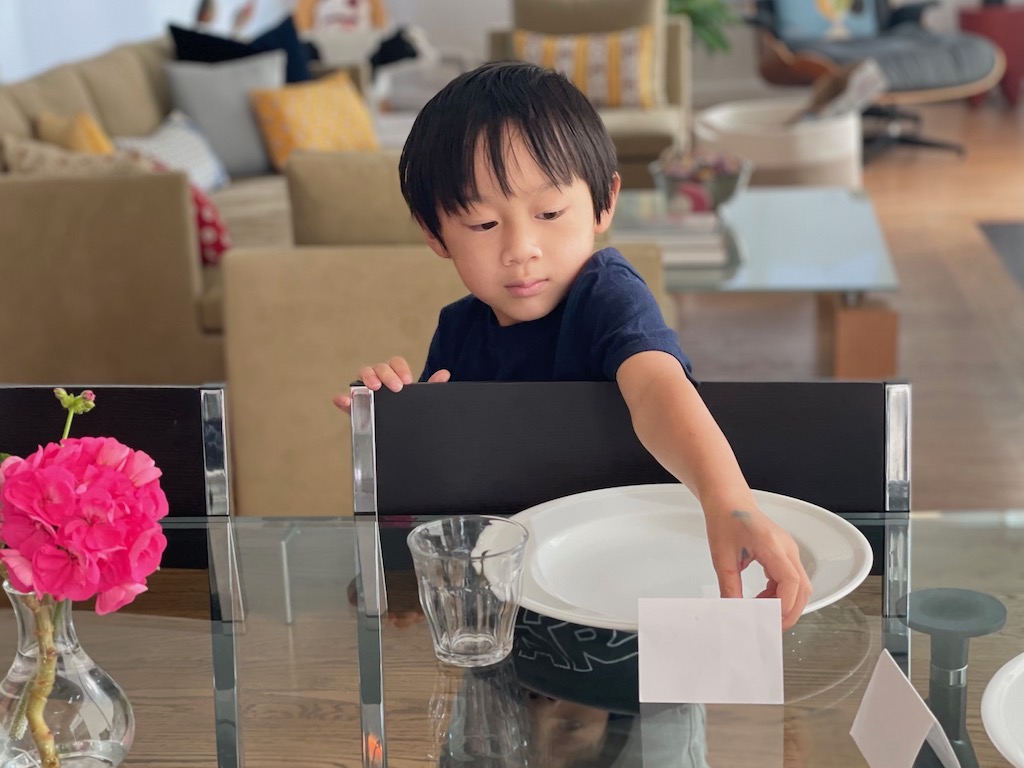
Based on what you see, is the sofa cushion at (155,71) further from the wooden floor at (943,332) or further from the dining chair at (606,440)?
the dining chair at (606,440)

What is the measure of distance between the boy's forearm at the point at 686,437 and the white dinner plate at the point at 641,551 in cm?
7

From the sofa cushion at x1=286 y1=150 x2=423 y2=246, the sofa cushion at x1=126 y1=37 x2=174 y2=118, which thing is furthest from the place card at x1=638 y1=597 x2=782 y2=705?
the sofa cushion at x1=126 y1=37 x2=174 y2=118

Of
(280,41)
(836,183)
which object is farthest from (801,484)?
(280,41)

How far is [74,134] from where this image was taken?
3.12 metres

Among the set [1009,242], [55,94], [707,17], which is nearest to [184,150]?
[55,94]

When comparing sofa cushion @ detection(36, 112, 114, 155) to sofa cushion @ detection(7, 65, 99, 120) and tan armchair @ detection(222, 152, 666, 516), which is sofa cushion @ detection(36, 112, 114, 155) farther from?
tan armchair @ detection(222, 152, 666, 516)

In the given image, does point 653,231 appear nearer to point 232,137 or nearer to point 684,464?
point 232,137

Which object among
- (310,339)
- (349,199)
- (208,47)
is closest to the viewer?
(310,339)

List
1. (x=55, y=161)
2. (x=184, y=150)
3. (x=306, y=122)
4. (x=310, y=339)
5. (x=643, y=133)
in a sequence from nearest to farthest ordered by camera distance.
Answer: (x=310, y=339), (x=55, y=161), (x=184, y=150), (x=306, y=122), (x=643, y=133)

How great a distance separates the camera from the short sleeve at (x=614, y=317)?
971 millimetres

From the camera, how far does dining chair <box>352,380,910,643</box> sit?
1.00 meters

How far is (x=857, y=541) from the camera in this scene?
0.87 m

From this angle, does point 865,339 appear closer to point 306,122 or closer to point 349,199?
point 349,199

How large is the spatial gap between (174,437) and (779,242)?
2.27 meters
